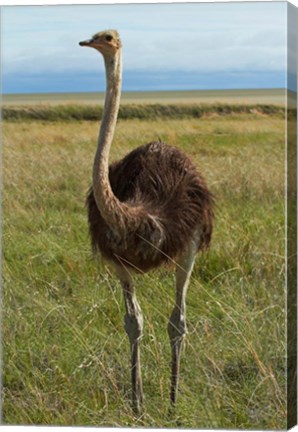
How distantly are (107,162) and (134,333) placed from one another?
3.08ft

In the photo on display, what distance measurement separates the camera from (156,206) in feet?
24.5

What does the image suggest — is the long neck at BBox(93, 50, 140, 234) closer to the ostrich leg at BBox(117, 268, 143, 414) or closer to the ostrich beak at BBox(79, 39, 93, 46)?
the ostrich beak at BBox(79, 39, 93, 46)

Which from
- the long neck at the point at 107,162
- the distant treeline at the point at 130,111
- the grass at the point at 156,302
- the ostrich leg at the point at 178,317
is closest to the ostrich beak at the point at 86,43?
the long neck at the point at 107,162

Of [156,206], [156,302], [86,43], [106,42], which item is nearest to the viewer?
[86,43]

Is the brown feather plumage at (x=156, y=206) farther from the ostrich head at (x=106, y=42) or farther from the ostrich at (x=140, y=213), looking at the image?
the ostrich head at (x=106, y=42)

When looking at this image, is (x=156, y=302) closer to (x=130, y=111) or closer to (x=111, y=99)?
(x=130, y=111)

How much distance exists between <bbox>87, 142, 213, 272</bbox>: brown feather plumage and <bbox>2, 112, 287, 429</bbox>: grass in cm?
14

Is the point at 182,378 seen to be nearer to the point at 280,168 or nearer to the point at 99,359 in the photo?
the point at 99,359

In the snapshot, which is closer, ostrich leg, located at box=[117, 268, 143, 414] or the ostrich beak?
the ostrich beak

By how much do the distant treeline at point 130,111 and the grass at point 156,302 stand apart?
0.13 ft

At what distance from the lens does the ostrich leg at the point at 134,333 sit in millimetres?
7641

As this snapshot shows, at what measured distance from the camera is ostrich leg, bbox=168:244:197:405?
7656 millimetres

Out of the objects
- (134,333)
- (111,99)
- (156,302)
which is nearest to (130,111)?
(111,99)

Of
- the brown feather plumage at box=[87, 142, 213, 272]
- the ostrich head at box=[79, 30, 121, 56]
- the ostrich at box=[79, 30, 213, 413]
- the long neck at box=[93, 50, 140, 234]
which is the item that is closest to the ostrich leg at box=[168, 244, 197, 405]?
the ostrich at box=[79, 30, 213, 413]
